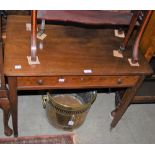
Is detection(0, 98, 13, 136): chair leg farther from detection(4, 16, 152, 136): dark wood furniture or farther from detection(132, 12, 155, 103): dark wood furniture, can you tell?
detection(132, 12, 155, 103): dark wood furniture

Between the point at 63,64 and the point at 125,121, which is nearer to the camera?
the point at 63,64

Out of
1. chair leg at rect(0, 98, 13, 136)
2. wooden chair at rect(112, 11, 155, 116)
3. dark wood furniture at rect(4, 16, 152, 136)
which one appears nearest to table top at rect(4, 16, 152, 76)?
dark wood furniture at rect(4, 16, 152, 136)

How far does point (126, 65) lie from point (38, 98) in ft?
3.50

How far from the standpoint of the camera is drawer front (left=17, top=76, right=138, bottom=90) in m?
1.68

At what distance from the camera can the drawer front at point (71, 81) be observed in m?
1.68

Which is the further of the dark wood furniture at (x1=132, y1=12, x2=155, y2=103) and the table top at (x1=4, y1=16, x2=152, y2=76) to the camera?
the dark wood furniture at (x1=132, y1=12, x2=155, y2=103)

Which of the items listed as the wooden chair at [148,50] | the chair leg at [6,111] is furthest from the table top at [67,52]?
the chair leg at [6,111]

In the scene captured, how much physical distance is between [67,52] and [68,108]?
48 centimetres

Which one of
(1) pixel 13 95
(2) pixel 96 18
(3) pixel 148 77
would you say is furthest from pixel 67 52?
(3) pixel 148 77

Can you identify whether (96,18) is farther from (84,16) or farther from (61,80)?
(61,80)

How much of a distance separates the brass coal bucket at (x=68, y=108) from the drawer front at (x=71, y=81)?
0.27 metres

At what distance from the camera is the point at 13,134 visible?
220 cm
